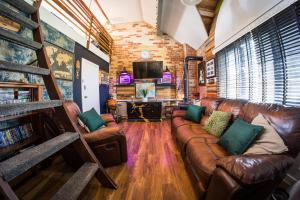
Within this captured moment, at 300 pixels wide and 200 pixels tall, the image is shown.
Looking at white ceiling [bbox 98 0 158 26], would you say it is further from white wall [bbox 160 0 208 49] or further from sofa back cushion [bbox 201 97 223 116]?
sofa back cushion [bbox 201 97 223 116]

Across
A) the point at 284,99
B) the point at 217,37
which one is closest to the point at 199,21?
the point at 217,37

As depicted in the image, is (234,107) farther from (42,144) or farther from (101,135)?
(42,144)

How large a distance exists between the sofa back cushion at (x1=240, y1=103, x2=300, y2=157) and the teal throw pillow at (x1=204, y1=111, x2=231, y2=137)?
455mm

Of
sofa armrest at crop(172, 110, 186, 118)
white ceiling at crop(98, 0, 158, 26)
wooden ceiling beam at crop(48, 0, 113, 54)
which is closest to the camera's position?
wooden ceiling beam at crop(48, 0, 113, 54)

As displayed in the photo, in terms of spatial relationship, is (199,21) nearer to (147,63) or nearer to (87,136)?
(147,63)

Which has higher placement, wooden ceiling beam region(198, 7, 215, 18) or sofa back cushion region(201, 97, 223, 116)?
wooden ceiling beam region(198, 7, 215, 18)

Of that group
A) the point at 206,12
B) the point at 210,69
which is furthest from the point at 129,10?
the point at 210,69

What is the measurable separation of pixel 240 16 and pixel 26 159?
10.9 ft

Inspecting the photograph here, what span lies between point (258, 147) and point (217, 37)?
2832mm

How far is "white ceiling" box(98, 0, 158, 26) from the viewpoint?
14.4 feet

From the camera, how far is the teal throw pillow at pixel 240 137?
1.55m

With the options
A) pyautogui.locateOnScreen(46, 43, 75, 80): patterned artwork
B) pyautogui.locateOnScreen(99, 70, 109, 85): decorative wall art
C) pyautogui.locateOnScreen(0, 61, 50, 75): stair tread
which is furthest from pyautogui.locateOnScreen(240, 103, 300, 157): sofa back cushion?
pyautogui.locateOnScreen(99, 70, 109, 85): decorative wall art

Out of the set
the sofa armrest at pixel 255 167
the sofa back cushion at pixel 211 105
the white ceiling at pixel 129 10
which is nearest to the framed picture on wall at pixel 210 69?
the sofa back cushion at pixel 211 105

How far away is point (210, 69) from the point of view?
4.18m
